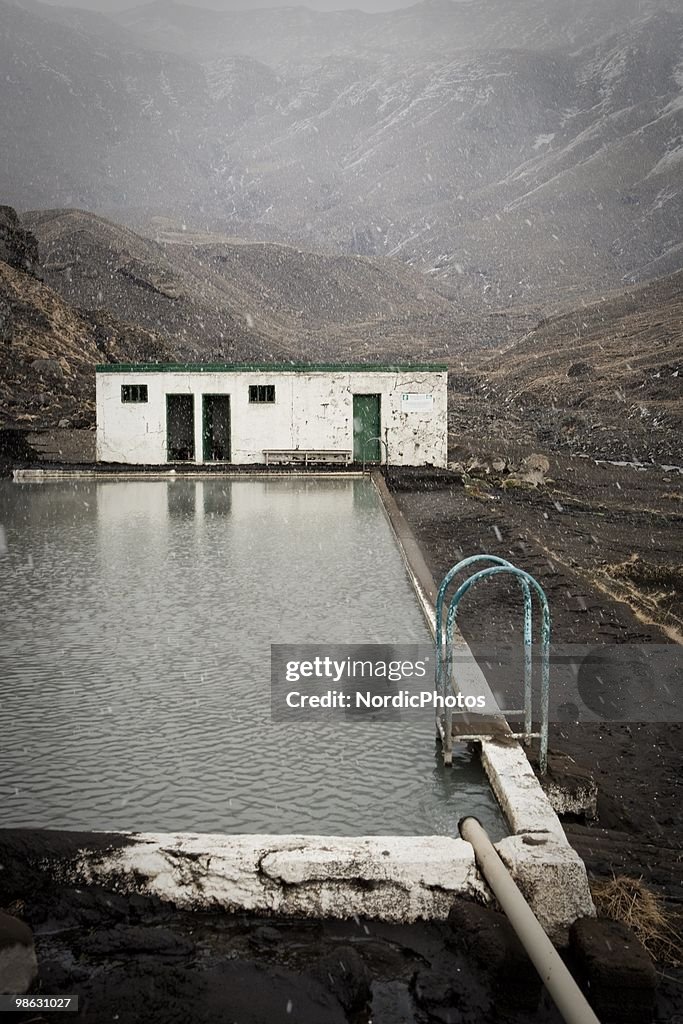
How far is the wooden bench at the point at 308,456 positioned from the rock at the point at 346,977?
2146cm

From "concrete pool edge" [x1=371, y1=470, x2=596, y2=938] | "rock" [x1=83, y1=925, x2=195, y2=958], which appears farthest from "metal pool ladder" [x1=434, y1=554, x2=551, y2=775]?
"rock" [x1=83, y1=925, x2=195, y2=958]

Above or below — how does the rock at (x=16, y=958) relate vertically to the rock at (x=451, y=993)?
above

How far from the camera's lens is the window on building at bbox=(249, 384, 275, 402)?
25531mm

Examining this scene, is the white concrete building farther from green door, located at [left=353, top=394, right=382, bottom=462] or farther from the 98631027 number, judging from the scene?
the 98631027 number

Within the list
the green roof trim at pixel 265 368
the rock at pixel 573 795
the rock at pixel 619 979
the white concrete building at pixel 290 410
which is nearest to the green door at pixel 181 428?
the white concrete building at pixel 290 410

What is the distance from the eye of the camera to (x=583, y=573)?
1259cm

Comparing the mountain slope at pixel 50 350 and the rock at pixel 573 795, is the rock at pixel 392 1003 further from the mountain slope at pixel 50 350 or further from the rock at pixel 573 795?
the mountain slope at pixel 50 350

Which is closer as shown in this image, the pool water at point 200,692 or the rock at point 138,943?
the rock at point 138,943

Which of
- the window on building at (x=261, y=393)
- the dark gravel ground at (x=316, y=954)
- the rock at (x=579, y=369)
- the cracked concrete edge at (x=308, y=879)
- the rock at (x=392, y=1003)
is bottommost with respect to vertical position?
the rock at (x=392, y=1003)

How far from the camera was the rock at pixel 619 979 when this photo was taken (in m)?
3.84

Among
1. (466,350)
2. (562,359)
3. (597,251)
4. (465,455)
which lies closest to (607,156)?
(597,251)

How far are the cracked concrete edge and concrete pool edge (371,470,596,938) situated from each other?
0.73 feet

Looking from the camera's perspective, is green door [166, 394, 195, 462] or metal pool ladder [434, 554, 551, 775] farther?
green door [166, 394, 195, 462]

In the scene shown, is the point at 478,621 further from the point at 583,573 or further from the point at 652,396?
the point at 652,396
